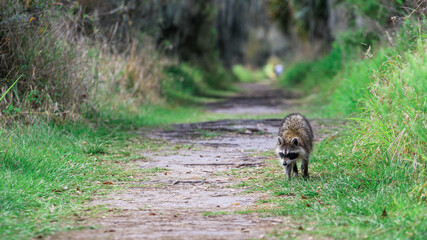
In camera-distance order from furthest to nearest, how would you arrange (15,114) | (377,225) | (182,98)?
(182,98)
(15,114)
(377,225)

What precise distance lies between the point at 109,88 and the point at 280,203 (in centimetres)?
747

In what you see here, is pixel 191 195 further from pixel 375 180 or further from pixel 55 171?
pixel 375 180

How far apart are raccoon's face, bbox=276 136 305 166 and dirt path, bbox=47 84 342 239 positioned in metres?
0.68

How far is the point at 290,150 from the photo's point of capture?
6.63m

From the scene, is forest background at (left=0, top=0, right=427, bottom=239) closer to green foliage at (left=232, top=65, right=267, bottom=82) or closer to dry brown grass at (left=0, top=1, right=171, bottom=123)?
dry brown grass at (left=0, top=1, right=171, bottom=123)

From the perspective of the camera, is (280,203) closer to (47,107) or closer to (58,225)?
(58,225)

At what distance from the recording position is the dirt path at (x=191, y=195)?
4.52 metres

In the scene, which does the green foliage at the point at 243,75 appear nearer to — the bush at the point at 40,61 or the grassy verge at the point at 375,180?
the bush at the point at 40,61

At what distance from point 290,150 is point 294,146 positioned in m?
0.10

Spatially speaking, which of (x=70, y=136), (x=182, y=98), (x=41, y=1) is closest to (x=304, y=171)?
(x=70, y=136)

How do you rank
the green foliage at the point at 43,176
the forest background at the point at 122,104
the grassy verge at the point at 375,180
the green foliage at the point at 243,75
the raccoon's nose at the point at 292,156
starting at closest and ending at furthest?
the grassy verge at the point at 375,180
the green foliage at the point at 43,176
the forest background at the point at 122,104
the raccoon's nose at the point at 292,156
the green foliage at the point at 243,75

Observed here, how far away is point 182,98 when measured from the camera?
18594mm

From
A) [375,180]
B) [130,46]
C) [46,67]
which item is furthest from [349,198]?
[130,46]

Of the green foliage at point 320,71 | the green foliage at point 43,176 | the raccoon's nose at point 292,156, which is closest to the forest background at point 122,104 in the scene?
the green foliage at point 43,176
